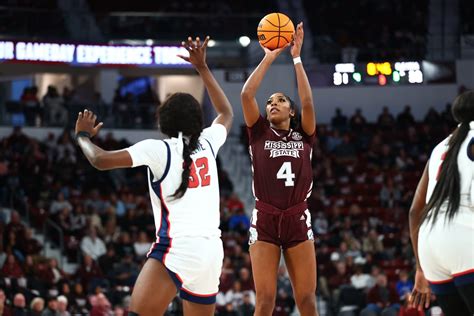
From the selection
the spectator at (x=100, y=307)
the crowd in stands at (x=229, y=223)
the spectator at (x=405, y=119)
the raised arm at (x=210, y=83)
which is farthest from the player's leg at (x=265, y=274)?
the spectator at (x=405, y=119)

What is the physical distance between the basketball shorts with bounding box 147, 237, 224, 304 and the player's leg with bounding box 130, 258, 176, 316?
44mm

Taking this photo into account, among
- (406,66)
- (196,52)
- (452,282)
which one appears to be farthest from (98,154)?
(406,66)

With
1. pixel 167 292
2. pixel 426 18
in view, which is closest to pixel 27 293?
pixel 167 292

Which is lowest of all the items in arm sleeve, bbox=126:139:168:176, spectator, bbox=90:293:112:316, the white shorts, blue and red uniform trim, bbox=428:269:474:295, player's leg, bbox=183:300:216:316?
spectator, bbox=90:293:112:316

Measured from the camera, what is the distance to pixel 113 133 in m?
26.6

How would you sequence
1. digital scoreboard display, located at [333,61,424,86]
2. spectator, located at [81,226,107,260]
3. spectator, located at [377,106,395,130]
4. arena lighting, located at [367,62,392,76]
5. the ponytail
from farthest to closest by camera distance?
spectator, located at [377,106,395,130] → spectator, located at [81,226,107,260] → arena lighting, located at [367,62,392,76] → digital scoreboard display, located at [333,61,424,86] → the ponytail

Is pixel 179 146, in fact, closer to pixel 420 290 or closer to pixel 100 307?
pixel 420 290

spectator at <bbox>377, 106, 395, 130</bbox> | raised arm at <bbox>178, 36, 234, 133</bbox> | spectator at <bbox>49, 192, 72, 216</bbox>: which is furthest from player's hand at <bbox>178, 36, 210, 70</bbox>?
spectator at <bbox>377, 106, 395, 130</bbox>

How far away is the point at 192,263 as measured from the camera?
614 centimetres

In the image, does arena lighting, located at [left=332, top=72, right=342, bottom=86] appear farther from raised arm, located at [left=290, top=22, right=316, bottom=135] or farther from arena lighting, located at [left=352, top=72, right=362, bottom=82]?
raised arm, located at [left=290, top=22, right=316, bottom=135]

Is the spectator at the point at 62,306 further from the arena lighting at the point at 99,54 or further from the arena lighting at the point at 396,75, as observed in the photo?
the arena lighting at the point at 99,54

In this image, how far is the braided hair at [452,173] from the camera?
549cm

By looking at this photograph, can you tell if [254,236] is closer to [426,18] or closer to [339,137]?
[339,137]

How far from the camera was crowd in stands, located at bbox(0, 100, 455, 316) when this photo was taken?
714 inches
